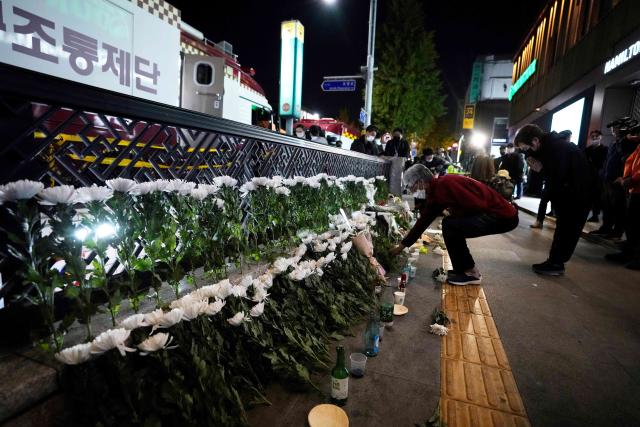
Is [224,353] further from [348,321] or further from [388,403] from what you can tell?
[348,321]

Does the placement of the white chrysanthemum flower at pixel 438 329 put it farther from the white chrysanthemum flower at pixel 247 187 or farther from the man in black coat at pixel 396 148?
the man in black coat at pixel 396 148

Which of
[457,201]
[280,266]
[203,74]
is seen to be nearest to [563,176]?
[457,201]

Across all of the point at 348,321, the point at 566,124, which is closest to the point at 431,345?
the point at 348,321

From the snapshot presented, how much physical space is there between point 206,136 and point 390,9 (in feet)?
117

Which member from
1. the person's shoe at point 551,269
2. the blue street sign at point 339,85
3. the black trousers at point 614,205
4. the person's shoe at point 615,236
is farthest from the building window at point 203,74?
the person's shoe at point 615,236

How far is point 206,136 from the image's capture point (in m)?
2.89

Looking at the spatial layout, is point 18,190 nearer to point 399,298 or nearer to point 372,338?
point 372,338

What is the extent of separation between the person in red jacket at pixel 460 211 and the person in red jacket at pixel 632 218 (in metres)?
2.84

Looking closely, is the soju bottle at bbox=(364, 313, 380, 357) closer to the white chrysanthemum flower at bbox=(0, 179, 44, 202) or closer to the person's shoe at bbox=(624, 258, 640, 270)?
the white chrysanthemum flower at bbox=(0, 179, 44, 202)

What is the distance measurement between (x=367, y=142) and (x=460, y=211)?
6716 millimetres

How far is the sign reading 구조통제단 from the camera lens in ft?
29.5

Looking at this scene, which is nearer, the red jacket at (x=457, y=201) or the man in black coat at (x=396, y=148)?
the red jacket at (x=457, y=201)

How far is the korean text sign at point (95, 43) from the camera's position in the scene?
10.9ft

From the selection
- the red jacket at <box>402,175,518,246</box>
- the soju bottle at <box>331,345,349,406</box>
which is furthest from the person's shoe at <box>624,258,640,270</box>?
the soju bottle at <box>331,345,349,406</box>
